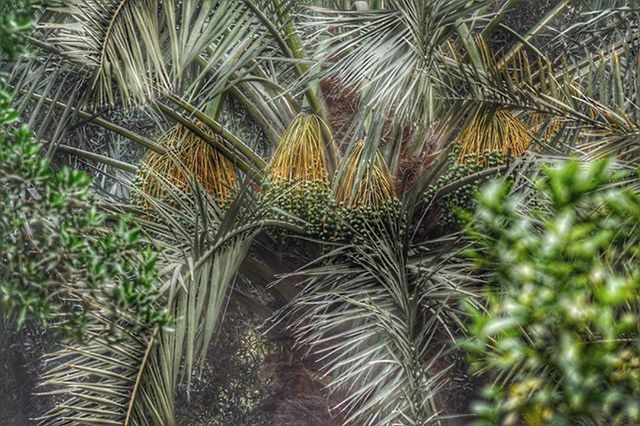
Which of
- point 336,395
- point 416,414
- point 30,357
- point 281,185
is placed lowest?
point 30,357

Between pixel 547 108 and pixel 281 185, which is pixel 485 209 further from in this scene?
pixel 281 185

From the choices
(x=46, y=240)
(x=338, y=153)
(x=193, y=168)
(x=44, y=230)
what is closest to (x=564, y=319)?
(x=46, y=240)

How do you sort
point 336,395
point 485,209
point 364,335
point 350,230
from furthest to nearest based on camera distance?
point 336,395
point 350,230
point 364,335
point 485,209

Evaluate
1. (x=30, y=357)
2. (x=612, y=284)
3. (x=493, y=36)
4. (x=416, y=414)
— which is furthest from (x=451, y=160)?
(x=30, y=357)

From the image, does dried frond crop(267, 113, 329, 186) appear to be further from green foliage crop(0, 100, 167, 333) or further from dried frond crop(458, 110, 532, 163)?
green foliage crop(0, 100, 167, 333)

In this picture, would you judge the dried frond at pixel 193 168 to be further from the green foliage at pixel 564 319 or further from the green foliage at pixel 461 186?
the green foliage at pixel 564 319

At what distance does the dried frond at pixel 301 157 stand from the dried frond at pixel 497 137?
2.49 feet

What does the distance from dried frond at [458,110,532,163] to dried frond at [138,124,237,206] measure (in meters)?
1.34

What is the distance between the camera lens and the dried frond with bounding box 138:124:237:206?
606 centimetres

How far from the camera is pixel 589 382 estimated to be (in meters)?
1.90

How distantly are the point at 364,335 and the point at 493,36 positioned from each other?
11.5ft

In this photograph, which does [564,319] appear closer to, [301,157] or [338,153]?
[301,157]

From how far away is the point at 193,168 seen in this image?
20.0 ft

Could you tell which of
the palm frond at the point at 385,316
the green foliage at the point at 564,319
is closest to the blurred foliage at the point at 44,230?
the green foliage at the point at 564,319
